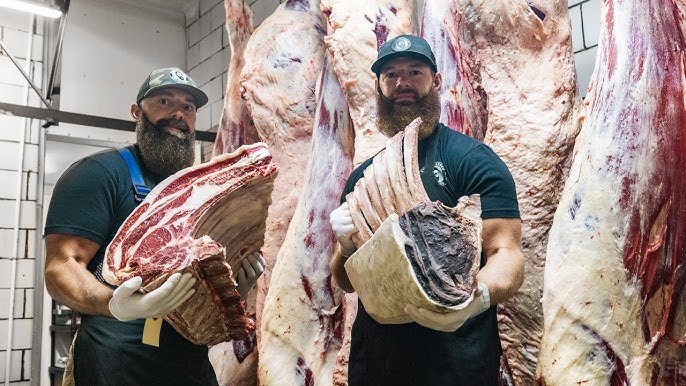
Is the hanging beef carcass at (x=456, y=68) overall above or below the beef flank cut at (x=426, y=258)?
above

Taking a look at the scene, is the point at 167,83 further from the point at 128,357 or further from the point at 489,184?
the point at 489,184

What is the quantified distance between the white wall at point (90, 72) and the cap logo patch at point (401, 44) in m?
3.28

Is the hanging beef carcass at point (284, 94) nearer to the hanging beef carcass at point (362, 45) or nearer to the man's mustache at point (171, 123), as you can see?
the hanging beef carcass at point (362, 45)

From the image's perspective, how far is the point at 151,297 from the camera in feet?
7.25

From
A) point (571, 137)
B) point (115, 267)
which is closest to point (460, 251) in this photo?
point (115, 267)

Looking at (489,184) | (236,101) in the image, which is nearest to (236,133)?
(236,101)

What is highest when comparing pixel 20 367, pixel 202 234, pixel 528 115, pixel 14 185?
pixel 14 185

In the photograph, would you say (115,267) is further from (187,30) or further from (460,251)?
(187,30)

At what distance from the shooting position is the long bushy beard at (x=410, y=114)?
8.71 feet

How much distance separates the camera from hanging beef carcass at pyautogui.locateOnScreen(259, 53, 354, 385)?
324cm

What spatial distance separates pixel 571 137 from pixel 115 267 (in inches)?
74.1

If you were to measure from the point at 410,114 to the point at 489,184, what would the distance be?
1.45 ft

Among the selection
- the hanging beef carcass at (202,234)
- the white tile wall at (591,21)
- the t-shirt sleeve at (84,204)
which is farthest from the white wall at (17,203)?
the white tile wall at (591,21)

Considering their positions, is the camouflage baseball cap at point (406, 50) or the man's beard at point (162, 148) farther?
the man's beard at point (162, 148)
